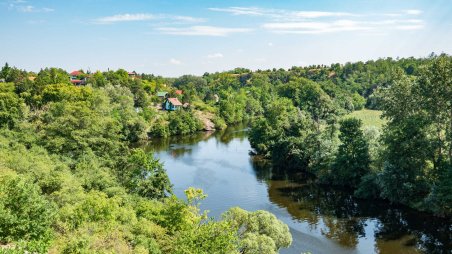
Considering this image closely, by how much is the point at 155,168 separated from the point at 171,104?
6872cm

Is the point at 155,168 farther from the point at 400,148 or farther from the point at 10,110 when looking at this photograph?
the point at 10,110

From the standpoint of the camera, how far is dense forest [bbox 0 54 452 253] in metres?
19.6

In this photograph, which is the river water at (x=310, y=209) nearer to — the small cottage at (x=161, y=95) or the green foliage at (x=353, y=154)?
the green foliage at (x=353, y=154)

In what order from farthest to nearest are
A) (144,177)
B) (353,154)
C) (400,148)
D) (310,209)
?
1. (353,154)
2. (310,209)
3. (400,148)
4. (144,177)

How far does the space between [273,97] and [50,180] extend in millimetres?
104799

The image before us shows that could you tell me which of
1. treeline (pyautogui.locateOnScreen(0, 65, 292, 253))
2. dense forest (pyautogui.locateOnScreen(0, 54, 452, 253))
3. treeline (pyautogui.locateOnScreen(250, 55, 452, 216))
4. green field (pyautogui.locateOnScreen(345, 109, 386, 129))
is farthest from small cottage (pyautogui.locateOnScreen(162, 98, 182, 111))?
treeline (pyautogui.locateOnScreen(250, 55, 452, 216))

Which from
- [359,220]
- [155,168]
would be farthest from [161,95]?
[359,220]

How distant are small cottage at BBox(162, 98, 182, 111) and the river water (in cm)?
3948

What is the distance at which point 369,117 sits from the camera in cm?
→ 9469

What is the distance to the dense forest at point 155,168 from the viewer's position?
19.6 meters

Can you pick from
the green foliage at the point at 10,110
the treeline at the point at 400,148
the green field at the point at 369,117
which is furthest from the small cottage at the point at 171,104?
the treeline at the point at 400,148

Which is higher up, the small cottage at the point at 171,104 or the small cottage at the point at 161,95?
the small cottage at the point at 161,95

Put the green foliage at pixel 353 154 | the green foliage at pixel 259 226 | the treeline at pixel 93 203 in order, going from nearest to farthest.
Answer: the treeline at pixel 93 203, the green foliage at pixel 259 226, the green foliage at pixel 353 154

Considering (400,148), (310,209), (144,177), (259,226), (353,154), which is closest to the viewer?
(259,226)
